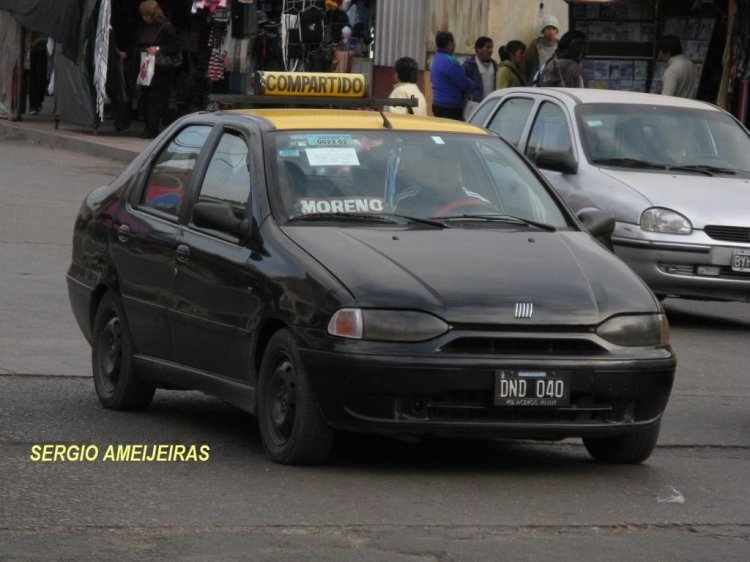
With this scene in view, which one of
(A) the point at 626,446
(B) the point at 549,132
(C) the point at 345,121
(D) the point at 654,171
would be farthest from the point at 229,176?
(B) the point at 549,132

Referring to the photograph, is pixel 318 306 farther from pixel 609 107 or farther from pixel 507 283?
pixel 609 107

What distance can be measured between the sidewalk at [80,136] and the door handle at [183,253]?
1605 cm

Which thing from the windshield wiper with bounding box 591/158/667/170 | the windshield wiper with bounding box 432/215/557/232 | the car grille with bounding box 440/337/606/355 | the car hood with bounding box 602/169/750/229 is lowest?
the car hood with bounding box 602/169/750/229

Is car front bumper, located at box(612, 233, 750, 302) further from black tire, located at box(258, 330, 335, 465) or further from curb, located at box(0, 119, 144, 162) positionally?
curb, located at box(0, 119, 144, 162)

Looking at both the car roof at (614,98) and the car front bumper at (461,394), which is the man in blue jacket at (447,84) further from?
the car front bumper at (461,394)

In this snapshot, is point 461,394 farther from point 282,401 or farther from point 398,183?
point 398,183

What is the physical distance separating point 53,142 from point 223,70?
281 cm

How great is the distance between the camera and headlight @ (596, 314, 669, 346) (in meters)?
6.78

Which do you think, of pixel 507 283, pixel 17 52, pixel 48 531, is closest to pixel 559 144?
pixel 507 283

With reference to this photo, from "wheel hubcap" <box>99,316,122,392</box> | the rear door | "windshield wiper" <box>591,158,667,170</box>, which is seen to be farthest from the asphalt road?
"windshield wiper" <box>591,158,667,170</box>

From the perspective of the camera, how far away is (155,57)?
84.1 ft

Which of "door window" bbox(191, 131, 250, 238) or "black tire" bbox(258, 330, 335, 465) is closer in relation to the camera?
"black tire" bbox(258, 330, 335, 465)

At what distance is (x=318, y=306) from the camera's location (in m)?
6.64

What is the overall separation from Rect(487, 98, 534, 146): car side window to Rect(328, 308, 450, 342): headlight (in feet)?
25.1
